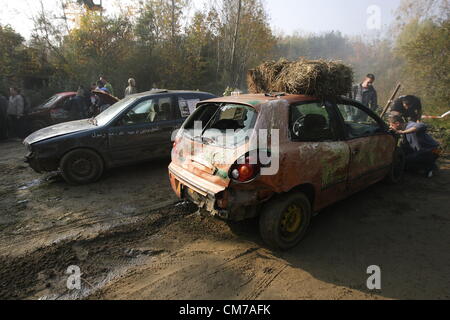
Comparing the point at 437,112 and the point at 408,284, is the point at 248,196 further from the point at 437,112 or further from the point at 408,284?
the point at 437,112

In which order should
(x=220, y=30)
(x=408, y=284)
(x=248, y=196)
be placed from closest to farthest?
(x=408, y=284) < (x=248, y=196) < (x=220, y=30)

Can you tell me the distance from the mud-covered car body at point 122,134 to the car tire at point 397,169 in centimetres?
391

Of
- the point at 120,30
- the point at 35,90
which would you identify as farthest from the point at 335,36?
the point at 35,90

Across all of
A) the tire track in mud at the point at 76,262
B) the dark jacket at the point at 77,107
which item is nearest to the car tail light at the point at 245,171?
the tire track in mud at the point at 76,262

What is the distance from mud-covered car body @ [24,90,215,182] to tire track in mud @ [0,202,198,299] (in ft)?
6.57

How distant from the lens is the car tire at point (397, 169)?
4.66 meters

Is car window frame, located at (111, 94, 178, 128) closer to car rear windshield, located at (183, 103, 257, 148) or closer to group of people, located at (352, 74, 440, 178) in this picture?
car rear windshield, located at (183, 103, 257, 148)

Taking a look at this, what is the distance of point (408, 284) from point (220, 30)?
18.9 m

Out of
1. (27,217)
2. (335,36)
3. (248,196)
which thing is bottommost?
(27,217)

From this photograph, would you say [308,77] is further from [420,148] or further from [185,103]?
[420,148]

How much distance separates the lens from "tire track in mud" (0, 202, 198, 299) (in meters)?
2.49

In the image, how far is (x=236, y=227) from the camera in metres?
3.50

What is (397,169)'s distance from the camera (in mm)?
4785

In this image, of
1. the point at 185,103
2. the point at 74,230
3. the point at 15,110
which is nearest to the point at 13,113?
the point at 15,110
